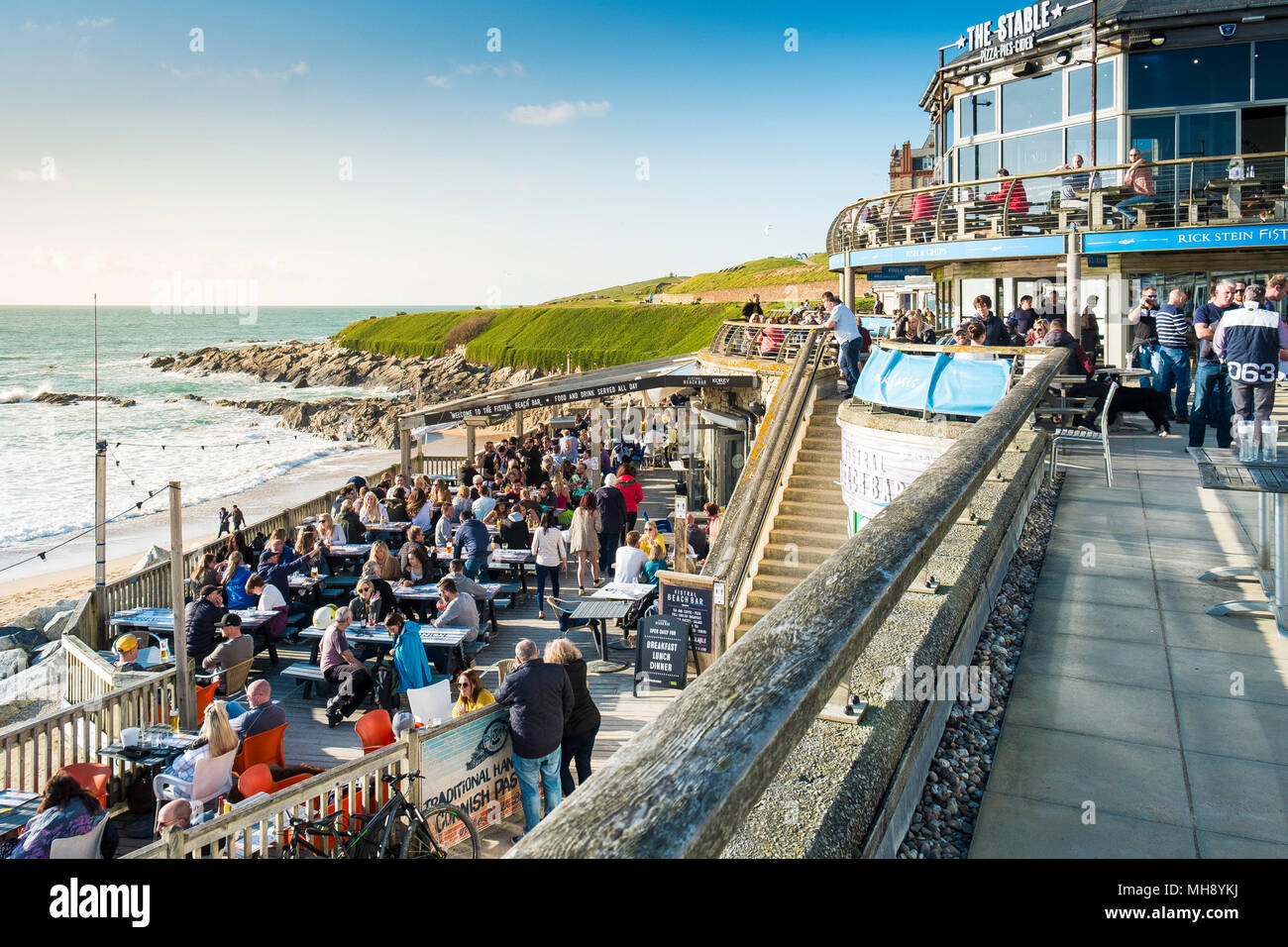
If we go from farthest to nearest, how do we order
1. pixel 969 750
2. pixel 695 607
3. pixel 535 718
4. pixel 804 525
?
pixel 804 525, pixel 695 607, pixel 535 718, pixel 969 750

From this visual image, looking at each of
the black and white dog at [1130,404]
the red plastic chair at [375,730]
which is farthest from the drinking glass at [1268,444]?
the red plastic chair at [375,730]

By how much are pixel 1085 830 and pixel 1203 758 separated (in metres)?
0.75

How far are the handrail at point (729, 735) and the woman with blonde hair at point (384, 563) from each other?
39.5 ft

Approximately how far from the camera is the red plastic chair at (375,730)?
29.6ft

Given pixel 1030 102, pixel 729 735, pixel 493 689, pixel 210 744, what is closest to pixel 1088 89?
pixel 1030 102

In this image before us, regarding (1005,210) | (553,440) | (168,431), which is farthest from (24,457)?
(1005,210)

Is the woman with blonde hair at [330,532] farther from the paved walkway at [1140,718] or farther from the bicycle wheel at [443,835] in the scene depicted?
the paved walkway at [1140,718]

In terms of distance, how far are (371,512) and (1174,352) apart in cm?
1310

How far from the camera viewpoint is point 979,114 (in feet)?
85.9

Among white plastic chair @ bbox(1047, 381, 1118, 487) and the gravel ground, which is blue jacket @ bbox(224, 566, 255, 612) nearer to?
white plastic chair @ bbox(1047, 381, 1118, 487)

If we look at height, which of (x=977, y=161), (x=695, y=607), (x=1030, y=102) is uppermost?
(x=1030, y=102)

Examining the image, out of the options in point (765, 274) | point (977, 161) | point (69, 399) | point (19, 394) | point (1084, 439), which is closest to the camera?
point (1084, 439)

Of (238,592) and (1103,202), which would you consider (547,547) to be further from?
(1103,202)

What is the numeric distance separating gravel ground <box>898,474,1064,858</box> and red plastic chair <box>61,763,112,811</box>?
23.0 feet
